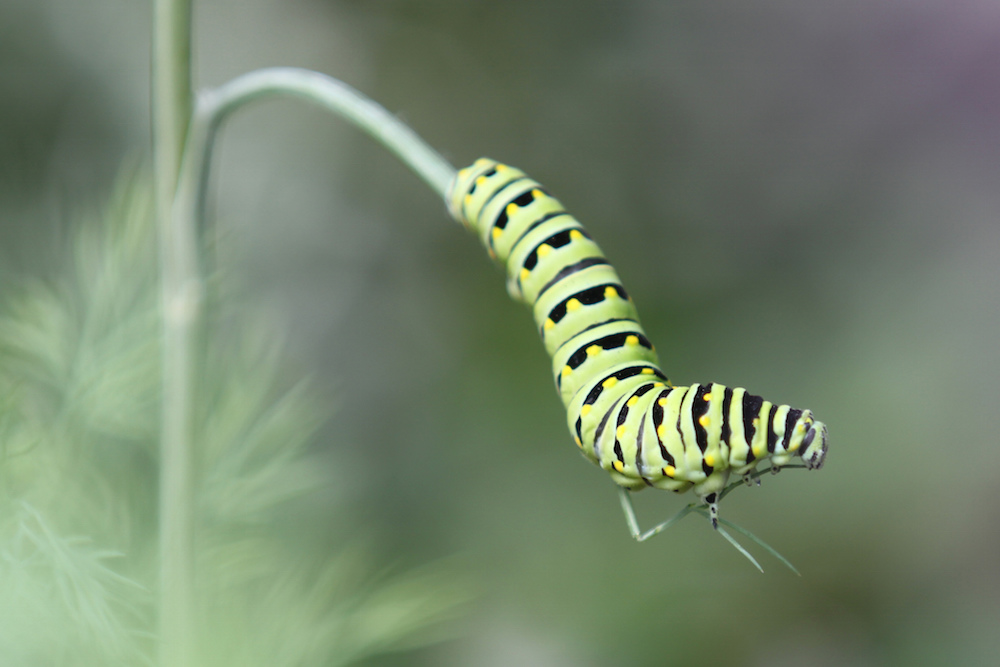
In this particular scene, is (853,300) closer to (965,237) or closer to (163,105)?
(965,237)

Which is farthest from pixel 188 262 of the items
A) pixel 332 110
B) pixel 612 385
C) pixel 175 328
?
pixel 612 385

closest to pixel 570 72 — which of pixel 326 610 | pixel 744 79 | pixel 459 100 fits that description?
pixel 459 100

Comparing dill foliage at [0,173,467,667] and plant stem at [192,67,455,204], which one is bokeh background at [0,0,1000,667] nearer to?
dill foliage at [0,173,467,667]

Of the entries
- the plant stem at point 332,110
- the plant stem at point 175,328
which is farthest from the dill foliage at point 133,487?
the plant stem at point 332,110

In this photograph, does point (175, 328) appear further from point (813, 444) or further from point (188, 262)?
point (813, 444)

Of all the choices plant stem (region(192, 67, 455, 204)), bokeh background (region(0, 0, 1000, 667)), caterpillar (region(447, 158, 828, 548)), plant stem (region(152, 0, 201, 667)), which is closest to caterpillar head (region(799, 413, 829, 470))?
caterpillar (region(447, 158, 828, 548))

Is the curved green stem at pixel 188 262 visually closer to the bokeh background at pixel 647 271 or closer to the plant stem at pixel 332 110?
the plant stem at pixel 332 110
